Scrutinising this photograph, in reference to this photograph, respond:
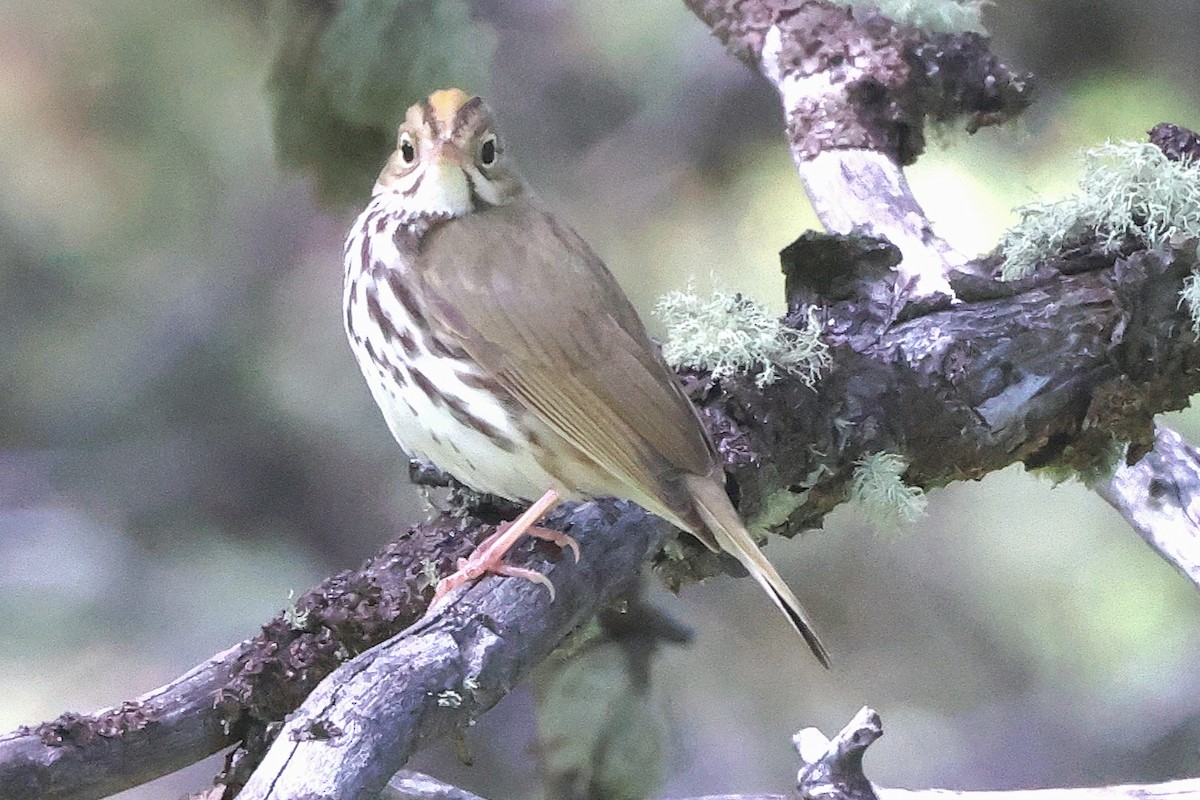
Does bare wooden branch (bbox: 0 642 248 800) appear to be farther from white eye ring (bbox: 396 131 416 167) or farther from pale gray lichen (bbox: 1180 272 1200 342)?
pale gray lichen (bbox: 1180 272 1200 342)

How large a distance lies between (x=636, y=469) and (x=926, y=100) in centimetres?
107

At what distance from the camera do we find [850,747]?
4.07ft

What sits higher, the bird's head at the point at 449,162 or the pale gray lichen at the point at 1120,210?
the bird's head at the point at 449,162

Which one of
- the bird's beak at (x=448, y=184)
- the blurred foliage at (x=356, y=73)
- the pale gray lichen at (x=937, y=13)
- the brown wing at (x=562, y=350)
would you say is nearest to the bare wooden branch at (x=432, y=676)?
the brown wing at (x=562, y=350)

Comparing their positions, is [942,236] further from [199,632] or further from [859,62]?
[199,632]

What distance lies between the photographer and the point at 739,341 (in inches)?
57.9

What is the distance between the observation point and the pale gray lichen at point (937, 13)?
1.96 metres

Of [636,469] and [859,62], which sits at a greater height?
[859,62]

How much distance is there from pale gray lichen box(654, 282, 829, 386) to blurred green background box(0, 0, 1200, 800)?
290 millimetres

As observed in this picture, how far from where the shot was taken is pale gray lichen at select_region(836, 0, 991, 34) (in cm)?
196

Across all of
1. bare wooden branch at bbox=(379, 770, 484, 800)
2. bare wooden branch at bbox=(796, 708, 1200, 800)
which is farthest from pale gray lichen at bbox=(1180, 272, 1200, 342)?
bare wooden branch at bbox=(379, 770, 484, 800)

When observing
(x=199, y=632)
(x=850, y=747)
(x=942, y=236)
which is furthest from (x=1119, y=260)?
(x=199, y=632)

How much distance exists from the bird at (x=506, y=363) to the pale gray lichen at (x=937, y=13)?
971 millimetres

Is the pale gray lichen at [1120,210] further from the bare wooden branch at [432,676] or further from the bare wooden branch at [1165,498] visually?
the bare wooden branch at [432,676]
